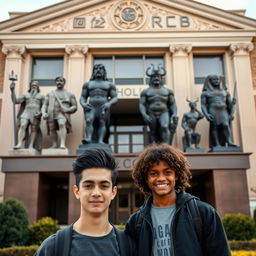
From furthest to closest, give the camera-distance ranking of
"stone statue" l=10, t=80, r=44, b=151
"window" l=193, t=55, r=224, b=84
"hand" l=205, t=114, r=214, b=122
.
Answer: "window" l=193, t=55, r=224, b=84 → "stone statue" l=10, t=80, r=44, b=151 → "hand" l=205, t=114, r=214, b=122

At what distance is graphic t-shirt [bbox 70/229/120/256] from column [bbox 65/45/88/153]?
1250 centimetres

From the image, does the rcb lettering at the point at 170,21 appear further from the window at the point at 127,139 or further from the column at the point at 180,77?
the window at the point at 127,139

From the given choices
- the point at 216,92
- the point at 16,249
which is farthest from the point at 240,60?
the point at 16,249

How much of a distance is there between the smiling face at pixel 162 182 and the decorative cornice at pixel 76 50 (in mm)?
13996

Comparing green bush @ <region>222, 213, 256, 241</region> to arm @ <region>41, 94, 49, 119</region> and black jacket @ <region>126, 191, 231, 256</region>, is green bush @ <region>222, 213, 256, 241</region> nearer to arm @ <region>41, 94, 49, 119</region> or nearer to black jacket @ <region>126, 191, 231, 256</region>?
black jacket @ <region>126, 191, 231, 256</region>

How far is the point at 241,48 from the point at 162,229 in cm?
1513

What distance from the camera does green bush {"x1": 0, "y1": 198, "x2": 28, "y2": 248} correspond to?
28.3 feet

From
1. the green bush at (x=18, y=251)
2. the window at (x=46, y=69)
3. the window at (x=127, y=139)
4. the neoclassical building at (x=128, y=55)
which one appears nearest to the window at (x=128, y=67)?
the neoclassical building at (x=128, y=55)

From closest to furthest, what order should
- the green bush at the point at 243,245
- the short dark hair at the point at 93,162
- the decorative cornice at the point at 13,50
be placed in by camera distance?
the short dark hair at the point at 93,162, the green bush at the point at 243,245, the decorative cornice at the point at 13,50

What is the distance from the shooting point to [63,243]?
206 centimetres

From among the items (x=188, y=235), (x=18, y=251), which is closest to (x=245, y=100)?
(x=18, y=251)

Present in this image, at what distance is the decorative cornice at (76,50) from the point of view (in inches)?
627

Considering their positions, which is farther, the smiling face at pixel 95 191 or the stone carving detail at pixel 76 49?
the stone carving detail at pixel 76 49

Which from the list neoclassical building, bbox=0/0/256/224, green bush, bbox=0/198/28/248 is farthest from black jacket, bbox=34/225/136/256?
neoclassical building, bbox=0/0/256/224
